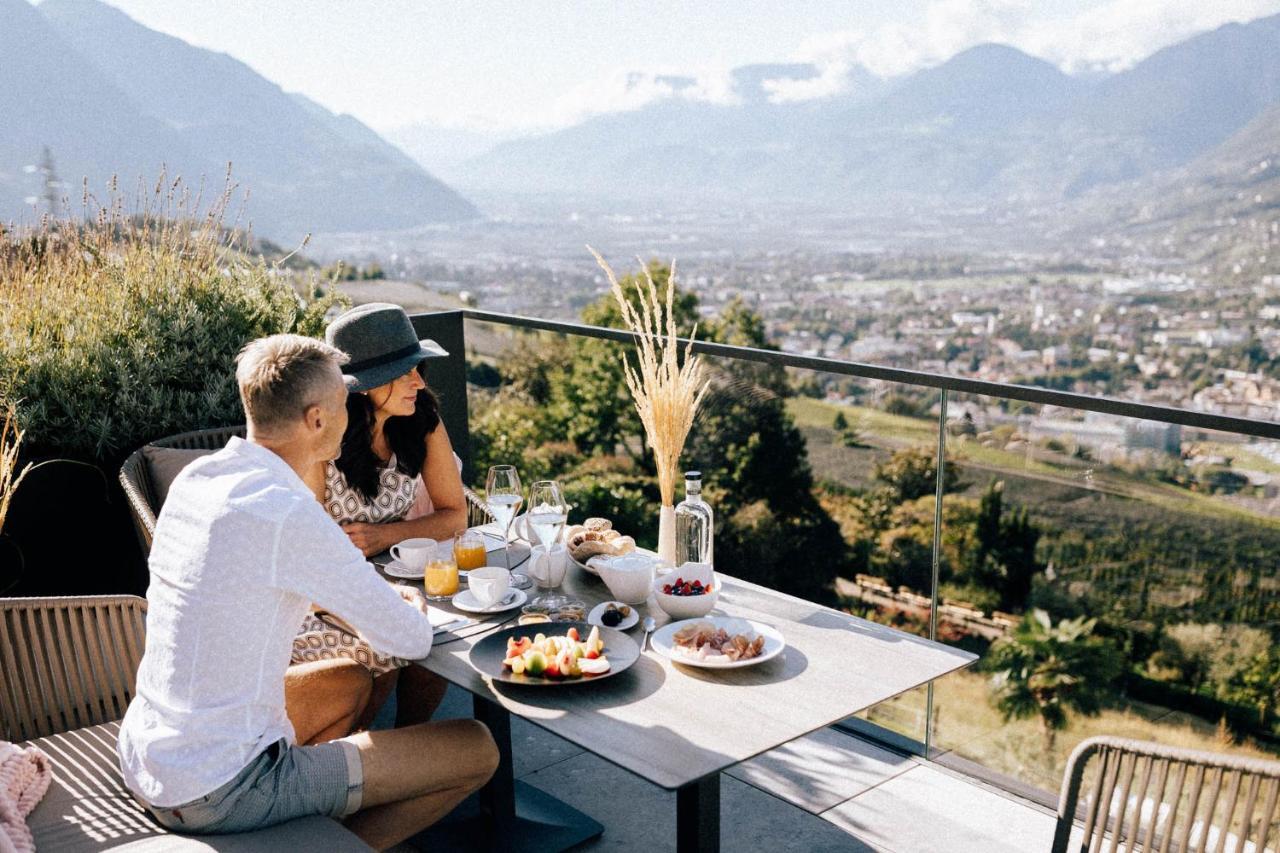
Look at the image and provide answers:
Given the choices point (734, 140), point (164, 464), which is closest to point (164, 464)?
point (164, 464)

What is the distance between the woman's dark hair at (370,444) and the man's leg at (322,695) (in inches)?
22.9

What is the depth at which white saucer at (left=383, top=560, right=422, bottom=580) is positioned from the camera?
7.64ft

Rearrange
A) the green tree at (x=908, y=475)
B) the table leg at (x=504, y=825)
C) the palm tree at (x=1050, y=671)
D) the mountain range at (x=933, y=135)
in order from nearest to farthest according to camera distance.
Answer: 1. the table leg at (x=504, y=825)
2. the palm tree at (x=1050, y=671)
3. the green tree at (x=908, y=475)
4. the mountain range at (x=933, y=135)

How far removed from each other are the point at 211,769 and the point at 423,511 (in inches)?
44.3

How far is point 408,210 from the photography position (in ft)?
181

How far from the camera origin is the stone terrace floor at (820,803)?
2.69 meters

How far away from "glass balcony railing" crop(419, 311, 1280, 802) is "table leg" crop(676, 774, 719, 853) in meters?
3.85

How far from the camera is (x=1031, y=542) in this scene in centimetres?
1430

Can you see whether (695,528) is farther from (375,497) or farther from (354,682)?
(375,497)

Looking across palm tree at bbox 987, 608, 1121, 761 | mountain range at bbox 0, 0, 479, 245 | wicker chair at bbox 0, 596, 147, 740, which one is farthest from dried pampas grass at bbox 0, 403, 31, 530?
mountain range at bbox 0, 0, 479, 245

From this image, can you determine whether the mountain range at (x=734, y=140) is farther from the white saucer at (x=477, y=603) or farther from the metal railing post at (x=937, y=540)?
the white saucer at (x=477, y=603)

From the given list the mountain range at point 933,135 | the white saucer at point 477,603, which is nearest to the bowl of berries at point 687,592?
the white saucer at point 477,603

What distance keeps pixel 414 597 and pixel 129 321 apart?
2087 mm

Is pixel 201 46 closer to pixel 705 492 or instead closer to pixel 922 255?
pixel 922 255
